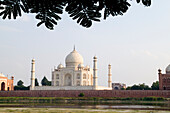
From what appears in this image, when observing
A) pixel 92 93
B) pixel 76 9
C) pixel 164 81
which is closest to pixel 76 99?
pixel 92 93

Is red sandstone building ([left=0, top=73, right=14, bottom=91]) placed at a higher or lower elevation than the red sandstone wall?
higher

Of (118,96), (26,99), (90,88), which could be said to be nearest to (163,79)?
(118,96)

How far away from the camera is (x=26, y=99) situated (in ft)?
90.6

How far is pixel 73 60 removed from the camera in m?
33.8

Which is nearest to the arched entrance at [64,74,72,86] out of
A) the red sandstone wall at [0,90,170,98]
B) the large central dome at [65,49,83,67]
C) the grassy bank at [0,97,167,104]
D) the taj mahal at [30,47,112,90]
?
the taj mahal at [30,47,112,90]

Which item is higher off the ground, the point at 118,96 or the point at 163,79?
the point at 163,79

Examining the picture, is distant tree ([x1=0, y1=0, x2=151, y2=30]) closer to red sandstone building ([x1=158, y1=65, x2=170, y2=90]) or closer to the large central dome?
red sandstone building ([x1=158, y1=65, x2=170, y2=90])

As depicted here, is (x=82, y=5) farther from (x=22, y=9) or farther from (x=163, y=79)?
(x=163, y=79)

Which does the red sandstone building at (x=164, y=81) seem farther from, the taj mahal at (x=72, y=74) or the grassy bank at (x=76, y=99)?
the taj mahal at (x=72, y=74)

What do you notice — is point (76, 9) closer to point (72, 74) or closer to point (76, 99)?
point (76, 99)

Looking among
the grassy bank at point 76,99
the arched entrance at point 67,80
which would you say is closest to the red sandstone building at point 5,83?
the grassy bank at point 76,99

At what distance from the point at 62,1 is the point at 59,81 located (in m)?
32.3

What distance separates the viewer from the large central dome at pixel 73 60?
3381cm

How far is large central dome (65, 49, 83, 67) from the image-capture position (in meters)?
33.8
